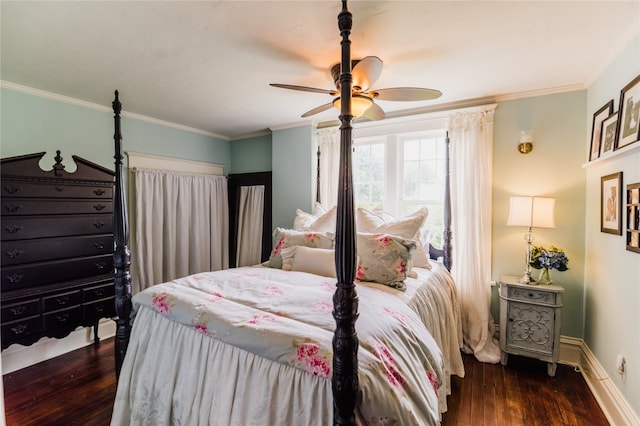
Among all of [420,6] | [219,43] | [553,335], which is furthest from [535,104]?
[219,43]

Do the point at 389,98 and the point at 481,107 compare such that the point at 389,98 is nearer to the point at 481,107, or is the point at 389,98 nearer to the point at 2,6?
the point at 481,107

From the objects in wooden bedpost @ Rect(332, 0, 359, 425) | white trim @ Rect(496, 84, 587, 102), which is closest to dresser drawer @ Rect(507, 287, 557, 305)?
white trim @ Rect(496, 84, 587, 102)

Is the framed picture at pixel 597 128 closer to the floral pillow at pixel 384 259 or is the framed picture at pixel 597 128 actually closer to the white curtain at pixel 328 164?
the floral pillow at pixel 384 259

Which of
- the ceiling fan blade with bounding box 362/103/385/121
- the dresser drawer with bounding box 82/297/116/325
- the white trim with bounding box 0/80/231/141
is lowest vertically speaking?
the dresser drawer with bounding box 82/297/116/325

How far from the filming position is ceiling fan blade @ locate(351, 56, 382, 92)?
1.86 meters

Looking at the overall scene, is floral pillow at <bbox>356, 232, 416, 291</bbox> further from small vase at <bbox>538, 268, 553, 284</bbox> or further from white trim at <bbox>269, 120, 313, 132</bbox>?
white trim at <bbox>269, 120, 313, 132</bbox>

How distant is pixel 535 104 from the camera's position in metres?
2.79

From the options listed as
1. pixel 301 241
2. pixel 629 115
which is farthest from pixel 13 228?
pixel 629 115

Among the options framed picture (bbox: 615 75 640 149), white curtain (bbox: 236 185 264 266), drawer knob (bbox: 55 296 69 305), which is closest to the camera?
framed picture (bbox: 615 75 640 149)

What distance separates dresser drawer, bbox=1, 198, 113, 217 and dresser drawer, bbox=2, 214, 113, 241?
0.04 m

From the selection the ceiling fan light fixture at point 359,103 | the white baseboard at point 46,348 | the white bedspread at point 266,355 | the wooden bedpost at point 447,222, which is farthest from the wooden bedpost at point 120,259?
the wooden bedpost at point 447,222

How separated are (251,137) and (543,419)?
4.27m

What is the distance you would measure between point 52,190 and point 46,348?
149 cm

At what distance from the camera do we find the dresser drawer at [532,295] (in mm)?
2488
